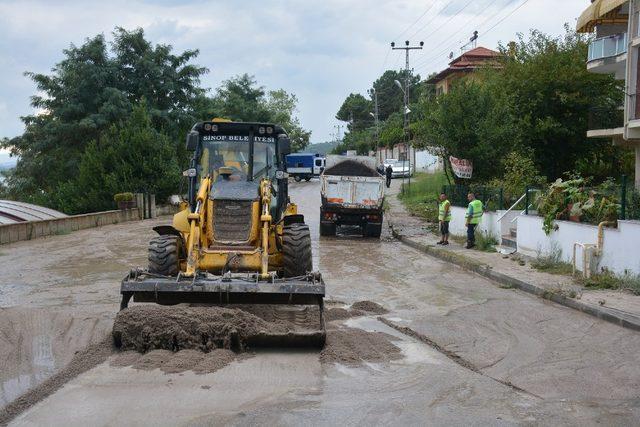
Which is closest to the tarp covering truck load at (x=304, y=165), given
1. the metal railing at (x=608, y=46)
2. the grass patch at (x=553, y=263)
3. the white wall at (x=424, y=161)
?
the white wall at (x=424, y=161)

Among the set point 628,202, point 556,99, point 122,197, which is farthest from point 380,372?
point 122,197

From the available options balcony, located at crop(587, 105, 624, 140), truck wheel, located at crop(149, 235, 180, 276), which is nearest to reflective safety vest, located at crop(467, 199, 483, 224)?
balcony, located at crop(587, 105, 624, 140)

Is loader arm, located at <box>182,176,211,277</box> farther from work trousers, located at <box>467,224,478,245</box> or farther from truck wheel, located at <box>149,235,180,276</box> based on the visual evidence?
work trousers, located at <box>467,224,478,245</box>

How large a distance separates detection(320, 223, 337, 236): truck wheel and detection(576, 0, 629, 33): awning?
12.3 meters

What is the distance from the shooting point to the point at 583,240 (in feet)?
50.4

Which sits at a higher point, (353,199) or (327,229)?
(353,199)

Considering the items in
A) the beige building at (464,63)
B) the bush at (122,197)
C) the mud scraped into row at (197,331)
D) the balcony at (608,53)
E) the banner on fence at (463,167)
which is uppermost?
the beige building at (464,63)

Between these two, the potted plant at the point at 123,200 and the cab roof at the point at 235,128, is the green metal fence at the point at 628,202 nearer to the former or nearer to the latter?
the cab roof at the point at 235,128

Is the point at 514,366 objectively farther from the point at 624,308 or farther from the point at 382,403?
the point at 624,308

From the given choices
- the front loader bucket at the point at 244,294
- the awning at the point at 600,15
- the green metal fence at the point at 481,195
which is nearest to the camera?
the front loader bucket at the point at 244,294

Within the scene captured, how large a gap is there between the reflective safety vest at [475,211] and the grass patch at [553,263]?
410 centimetres

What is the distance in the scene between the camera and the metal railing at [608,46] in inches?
1043

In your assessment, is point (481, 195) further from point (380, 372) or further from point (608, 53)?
point (380, 372)

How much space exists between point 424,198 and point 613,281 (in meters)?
25.6
